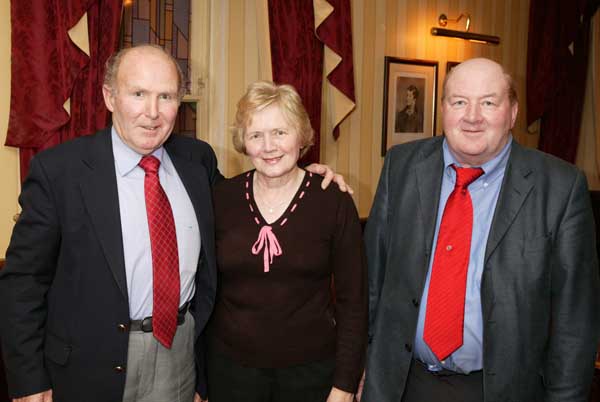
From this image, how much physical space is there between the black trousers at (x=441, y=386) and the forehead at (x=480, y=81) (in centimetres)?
90

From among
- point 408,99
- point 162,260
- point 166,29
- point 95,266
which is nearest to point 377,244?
point 162,260

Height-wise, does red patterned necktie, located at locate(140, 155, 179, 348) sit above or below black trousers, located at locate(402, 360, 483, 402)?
above

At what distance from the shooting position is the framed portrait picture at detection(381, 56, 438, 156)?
452 centimetres

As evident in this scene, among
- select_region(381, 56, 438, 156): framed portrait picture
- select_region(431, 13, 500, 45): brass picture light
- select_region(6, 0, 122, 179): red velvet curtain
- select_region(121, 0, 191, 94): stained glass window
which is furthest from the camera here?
select_region(431, 13, 500, 45): brass picture light

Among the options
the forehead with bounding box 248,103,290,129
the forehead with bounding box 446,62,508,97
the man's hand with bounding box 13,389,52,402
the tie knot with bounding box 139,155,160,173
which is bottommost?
the man's hand with bounding box 13,389,52,402

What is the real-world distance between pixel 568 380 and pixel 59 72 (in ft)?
8.69

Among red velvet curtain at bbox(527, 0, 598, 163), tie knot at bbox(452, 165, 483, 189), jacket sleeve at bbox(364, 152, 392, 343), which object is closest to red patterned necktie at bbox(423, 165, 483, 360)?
tie knot at bbox(452, 165, 483, 189)

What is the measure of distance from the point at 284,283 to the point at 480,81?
3.00ft

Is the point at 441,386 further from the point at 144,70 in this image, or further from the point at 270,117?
the point at 144,70

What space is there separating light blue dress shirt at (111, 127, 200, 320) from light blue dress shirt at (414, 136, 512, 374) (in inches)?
31.6

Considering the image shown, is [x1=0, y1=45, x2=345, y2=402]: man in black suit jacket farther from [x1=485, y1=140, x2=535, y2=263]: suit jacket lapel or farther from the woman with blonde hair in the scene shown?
[x1=485, y1=140, x2=535, y2=263]: suit jacket lapel

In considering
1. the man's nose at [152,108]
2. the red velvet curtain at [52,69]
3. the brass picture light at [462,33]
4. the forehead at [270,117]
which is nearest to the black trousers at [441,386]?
the forehead at [270,117]

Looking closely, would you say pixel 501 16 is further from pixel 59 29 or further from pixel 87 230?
pixel 87 230

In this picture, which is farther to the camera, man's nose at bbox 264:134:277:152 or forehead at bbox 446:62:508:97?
man's nose at bbox 264:134:277:152
